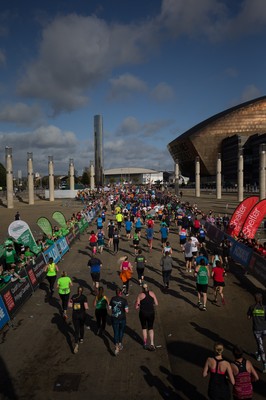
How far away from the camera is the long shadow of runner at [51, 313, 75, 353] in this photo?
8163 mm

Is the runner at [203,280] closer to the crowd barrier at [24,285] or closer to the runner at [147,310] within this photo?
the runner at [147,310]

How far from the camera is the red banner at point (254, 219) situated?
1708 centimetres

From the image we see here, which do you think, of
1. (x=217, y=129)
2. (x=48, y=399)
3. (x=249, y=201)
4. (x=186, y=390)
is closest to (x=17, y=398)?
(x=48, y=399)

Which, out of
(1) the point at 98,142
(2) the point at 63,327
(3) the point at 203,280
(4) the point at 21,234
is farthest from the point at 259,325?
(1) the point at 98,142

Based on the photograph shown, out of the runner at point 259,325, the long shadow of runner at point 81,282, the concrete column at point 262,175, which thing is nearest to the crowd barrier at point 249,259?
the runner at point 259,325

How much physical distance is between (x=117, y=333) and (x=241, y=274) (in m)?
7.86

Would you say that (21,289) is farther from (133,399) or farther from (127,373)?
(133,399)

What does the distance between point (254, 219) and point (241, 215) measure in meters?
1.79

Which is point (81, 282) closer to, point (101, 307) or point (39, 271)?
point (39, 271)

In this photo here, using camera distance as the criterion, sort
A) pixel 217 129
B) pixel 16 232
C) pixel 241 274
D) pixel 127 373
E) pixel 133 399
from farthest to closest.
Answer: pixel 217 129 → pixel 16 232 → pixel 241 274 → pixel 127 373 → pixel 133 399

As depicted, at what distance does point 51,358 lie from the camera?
7.21 meters

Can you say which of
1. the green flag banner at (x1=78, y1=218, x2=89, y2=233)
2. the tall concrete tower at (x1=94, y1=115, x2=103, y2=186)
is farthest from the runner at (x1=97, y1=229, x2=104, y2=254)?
the tall concrete tower at (x1=94, y1=115, x2=103, y2=186)

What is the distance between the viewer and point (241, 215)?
749 inches

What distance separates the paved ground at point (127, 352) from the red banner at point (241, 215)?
7548mm
